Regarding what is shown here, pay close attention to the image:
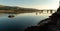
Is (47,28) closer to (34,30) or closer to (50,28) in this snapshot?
(50,28)

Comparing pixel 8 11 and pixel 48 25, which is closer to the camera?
pixel 48 25

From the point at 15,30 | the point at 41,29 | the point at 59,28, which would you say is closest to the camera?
the point at 59,28

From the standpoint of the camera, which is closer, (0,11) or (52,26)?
(52,26)

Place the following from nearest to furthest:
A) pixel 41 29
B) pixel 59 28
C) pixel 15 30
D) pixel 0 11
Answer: pixel 59 28 < pixel 41 29 < pixel 15 30 < pixel 0 11

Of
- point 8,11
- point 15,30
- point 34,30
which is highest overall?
point 34,30

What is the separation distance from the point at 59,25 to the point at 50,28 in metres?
0.91

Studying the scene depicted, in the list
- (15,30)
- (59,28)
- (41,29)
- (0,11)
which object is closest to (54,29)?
(59,28)

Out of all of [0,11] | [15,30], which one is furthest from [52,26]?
[0,11]

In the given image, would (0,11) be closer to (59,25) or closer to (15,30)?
(15,30)

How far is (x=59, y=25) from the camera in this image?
51.3ft

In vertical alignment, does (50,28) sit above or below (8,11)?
above

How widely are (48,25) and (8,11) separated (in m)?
80.5

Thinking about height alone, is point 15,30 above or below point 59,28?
below

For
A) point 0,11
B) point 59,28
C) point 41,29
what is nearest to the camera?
point 59,28
